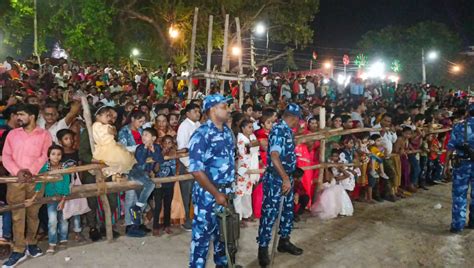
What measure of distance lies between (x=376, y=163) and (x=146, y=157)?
4.87 m

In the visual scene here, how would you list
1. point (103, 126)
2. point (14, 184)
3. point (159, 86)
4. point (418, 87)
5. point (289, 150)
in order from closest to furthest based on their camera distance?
point (14, 184) → point (289, 150) → point (103, 126) → point (159, 86) → point (418, 87)

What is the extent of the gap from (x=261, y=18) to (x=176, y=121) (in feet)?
61.3

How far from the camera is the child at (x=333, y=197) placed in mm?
7398

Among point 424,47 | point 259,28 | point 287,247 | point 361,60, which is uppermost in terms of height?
point 424,47

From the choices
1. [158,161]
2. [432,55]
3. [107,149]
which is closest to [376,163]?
[158,161]

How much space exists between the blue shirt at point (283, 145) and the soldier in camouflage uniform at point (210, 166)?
100 centimetres

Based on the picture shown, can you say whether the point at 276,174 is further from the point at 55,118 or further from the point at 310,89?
the point at 310,89

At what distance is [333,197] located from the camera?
24.5ft

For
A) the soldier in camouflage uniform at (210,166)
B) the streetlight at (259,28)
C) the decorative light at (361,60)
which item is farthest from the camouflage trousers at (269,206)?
the decorative light at (361,60)

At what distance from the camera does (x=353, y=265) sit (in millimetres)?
5516

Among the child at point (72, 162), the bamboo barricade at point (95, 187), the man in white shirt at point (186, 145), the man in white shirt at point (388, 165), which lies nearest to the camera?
the bamboo barricade at point (95, 187)

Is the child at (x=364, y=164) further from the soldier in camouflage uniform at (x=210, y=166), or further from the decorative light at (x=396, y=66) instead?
the decorative light at (x=396, y=66)

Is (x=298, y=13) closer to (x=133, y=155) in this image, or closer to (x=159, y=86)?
(x=159, y=86)

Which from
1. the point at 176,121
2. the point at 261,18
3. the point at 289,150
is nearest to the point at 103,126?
the point at 176,121
